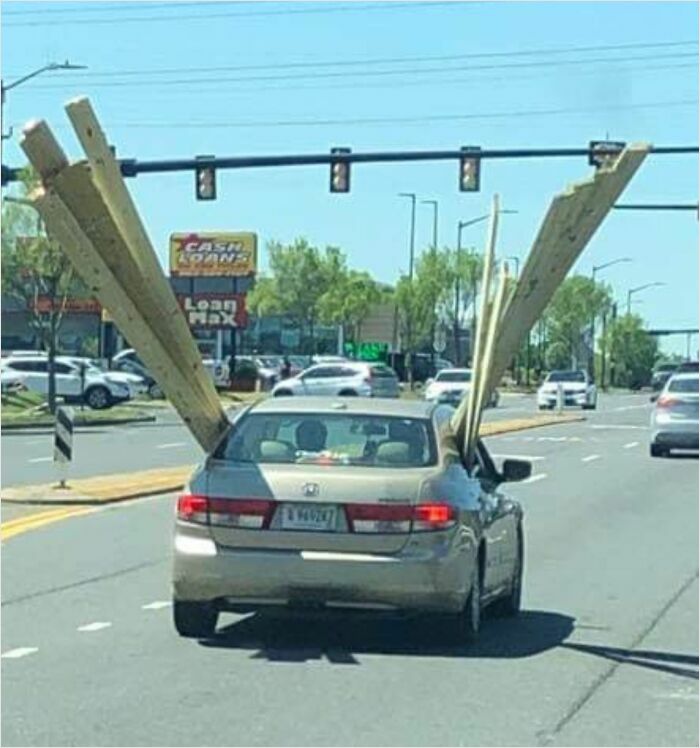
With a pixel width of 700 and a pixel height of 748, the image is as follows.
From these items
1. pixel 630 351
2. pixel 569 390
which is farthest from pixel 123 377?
pixel 630 351

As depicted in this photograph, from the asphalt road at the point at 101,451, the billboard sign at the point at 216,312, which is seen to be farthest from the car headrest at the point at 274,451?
the billboard sign at the point at 216,312

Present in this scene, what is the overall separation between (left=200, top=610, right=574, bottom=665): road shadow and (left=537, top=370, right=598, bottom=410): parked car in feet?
184

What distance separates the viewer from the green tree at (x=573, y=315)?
12850 cm

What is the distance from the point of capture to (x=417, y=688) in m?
10.2

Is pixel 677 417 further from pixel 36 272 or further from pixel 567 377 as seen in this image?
pixel 567 377

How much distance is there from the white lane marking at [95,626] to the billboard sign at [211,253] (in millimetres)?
90073

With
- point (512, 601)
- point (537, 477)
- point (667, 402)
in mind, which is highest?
point (667, 402)

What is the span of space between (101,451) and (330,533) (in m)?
23.9

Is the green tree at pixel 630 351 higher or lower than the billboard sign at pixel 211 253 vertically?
lower

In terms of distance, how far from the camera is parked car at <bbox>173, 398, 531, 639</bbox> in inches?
443

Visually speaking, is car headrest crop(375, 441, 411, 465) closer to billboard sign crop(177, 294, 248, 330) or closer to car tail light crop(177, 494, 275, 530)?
car tail light crop(177, 494, 275, 530)

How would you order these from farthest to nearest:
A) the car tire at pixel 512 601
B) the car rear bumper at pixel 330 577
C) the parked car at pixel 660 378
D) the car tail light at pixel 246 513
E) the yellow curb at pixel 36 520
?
the parked car at pixel 660 378 → the yellow curb at pixel 36 520 → the car tire at pixel 512 601 → the car tail light at pixel 246 513 → the car rear bumper at pixel 330 577

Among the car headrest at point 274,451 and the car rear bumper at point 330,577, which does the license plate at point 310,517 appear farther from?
the car headrest at point 274,451

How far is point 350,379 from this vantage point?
58.4m
